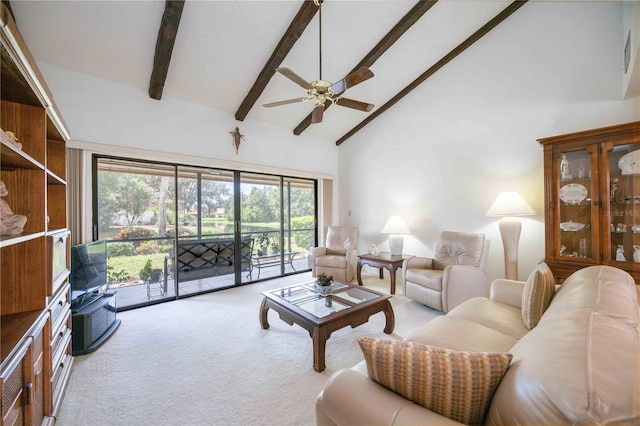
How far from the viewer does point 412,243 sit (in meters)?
4.54

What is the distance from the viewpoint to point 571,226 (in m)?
2.73

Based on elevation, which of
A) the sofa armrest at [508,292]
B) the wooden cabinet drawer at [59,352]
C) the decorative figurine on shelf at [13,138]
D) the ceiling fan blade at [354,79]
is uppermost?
the ceiling fan blade at [354,79]

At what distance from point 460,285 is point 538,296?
52.9 inches

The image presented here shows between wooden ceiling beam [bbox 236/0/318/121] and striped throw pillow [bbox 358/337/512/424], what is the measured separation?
10.7 ft

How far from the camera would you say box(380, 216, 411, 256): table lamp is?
436cm

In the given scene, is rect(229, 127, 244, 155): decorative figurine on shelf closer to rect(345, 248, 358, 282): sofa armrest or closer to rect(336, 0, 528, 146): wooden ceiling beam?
rect(336, 0, 528, 146): wooden ceiling beam

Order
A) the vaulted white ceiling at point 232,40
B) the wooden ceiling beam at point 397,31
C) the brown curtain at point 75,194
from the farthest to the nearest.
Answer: the wooden ceiling beam at point 397,31 → the brown curtain at point 75,194 → the vaulted white ceiling at point 232,40

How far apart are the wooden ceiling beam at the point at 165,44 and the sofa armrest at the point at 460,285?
154 inches

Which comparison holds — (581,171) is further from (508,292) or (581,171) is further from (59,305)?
(59,305)

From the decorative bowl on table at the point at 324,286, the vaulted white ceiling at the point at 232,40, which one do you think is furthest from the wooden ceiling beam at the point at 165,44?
the decorative bowl on table at the point at 324,286

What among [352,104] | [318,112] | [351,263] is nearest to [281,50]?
[318,112]

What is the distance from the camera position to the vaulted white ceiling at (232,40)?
101 inches

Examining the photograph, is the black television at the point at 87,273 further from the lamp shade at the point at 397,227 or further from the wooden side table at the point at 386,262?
the lamp shade at the point at 397,227

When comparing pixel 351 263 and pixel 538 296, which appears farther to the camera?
pixel 351 263
